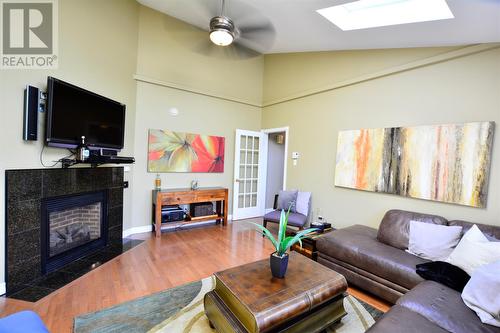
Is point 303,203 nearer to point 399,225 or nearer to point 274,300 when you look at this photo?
point 399,225

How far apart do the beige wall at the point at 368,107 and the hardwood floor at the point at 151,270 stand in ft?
4.57

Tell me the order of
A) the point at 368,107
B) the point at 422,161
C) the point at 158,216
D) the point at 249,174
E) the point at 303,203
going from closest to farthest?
the point at 422,161, the point at 368,107, the point at 158,216, the point at 303,203, the point at 249,174

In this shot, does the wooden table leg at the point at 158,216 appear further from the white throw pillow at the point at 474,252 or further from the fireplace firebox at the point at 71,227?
the white throw pillow at the point at 474,252

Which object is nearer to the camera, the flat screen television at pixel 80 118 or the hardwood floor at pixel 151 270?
the hardwood floor at pixel 151 270

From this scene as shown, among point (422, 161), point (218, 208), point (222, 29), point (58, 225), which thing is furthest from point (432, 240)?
point (58, 225)

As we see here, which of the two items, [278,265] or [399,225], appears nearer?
[278,265]

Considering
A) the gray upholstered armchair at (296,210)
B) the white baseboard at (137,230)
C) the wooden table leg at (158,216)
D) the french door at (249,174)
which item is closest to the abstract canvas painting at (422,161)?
the gray upholstered armchair at (296,210)

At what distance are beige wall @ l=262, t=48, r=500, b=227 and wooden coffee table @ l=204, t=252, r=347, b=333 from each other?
195 centimetres

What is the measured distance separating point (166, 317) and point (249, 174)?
3665 mm

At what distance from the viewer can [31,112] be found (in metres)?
2.21

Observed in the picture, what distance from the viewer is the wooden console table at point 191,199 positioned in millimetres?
3891

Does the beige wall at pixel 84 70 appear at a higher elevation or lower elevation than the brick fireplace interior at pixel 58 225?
higher

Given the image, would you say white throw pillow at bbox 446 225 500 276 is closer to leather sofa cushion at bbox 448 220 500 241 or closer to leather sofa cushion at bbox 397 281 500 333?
leather sofa cushion at bbox 448 220 500 241

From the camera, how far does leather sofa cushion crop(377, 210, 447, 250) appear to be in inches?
101
